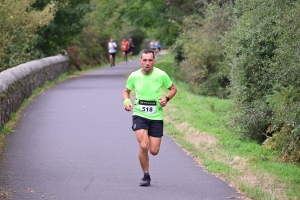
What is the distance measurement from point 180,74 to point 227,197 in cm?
2200

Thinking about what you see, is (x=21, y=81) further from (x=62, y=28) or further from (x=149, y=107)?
(x=62, y=28)

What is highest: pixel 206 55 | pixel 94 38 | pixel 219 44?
pixel 219 44

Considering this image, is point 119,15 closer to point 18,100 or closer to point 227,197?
point 18,100

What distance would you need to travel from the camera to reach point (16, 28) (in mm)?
24562

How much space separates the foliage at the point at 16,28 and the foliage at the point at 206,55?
5579 mm

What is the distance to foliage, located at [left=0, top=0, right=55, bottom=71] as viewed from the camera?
22.1 m

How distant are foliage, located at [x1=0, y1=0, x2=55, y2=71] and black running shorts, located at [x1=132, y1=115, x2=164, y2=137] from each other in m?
12.7

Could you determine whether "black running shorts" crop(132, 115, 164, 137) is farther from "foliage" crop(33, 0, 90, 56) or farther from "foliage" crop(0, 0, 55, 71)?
"foliage" crop(33, 0, 90, 56)

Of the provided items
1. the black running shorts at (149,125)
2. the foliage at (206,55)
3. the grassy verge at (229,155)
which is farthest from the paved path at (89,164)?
the foliage at (206,55)

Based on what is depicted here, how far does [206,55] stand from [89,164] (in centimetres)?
1400

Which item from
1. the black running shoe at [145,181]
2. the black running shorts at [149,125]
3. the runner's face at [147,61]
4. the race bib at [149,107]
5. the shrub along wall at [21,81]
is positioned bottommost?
the shrub along wall at [21,81]

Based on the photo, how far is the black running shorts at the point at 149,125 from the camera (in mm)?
9617

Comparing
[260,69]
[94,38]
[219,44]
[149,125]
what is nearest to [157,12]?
[219,44]

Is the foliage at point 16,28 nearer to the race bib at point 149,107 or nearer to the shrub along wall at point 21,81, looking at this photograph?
the shrub along wall at point 21,81
